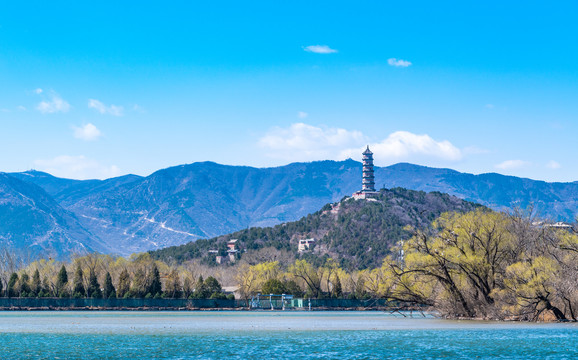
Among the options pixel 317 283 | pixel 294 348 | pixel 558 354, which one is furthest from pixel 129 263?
pixel 558 354

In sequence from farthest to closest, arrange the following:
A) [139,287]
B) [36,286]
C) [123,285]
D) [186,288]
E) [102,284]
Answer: [102,284]
[186,288]
[123,285]
[139,287]
[36,286]

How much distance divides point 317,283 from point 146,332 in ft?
338

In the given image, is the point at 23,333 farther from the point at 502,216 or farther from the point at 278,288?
the point at 278,288

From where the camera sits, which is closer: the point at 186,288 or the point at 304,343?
the point at 304,343

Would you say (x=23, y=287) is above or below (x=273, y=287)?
above

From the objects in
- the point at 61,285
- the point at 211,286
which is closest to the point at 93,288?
the point at 61,285

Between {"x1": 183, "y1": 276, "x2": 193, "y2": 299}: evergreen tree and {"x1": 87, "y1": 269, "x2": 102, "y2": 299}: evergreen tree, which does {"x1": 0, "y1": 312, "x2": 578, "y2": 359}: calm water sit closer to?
{"x1": 87, "y1": 269, "x2": 102, "y2": 299}: evergreen tree

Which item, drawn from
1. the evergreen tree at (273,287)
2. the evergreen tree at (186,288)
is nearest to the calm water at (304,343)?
the evergreen tree at (186,288)

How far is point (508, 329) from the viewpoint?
58.4 meters

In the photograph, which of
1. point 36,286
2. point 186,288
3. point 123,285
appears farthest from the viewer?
point 186,288

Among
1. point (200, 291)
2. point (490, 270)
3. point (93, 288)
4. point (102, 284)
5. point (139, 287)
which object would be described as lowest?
point (200, 291)

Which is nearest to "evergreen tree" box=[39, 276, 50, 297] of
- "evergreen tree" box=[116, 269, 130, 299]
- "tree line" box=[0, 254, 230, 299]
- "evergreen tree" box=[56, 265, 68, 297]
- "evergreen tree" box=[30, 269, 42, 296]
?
"tree line" box=[0, 254, 230, 299]

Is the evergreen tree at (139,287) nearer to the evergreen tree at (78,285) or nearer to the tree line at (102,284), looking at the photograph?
the tree line at (102,284)

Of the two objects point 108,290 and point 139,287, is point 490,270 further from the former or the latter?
point 108,290
